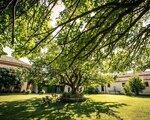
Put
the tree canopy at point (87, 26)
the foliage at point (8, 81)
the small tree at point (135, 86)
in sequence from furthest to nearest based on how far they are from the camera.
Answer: the small tree at point (135, 86)
the foliage at point (8, 81)
the tree canopy at point (87, 26)

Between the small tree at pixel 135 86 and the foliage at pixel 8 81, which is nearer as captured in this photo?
the foliage at pixel 8 81

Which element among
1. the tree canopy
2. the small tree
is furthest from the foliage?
the tree canopy

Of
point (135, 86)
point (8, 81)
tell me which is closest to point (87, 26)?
point (8, 81)

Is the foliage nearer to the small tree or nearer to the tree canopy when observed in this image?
the small tree

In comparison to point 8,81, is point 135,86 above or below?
below

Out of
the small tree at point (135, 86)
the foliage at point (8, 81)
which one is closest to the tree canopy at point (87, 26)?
the foliage at point (8, 81)

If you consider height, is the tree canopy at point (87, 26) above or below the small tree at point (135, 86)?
below

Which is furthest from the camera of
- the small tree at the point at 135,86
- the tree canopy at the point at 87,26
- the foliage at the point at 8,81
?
the small tree at the point at 135,86

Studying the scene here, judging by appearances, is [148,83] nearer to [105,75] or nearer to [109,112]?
[105,75]

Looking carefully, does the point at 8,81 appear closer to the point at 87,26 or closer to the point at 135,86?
the point at 135,86

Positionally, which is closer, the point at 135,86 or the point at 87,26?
the point at 87,26

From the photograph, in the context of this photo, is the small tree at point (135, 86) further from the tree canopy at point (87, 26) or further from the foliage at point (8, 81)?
the tree canopy at point (87, 26)

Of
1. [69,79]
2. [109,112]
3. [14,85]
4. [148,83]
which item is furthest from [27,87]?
[109,112]

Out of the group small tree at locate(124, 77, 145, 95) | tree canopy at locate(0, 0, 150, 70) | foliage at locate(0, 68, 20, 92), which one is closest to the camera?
tree canopy at locate(0, 0, 150, 70)
